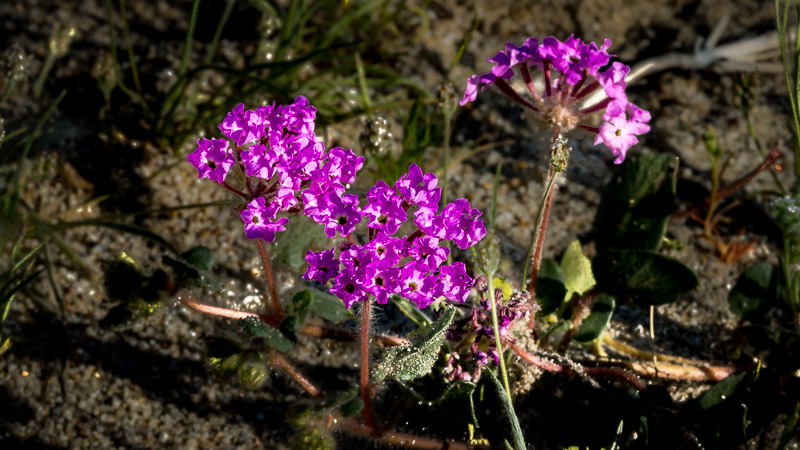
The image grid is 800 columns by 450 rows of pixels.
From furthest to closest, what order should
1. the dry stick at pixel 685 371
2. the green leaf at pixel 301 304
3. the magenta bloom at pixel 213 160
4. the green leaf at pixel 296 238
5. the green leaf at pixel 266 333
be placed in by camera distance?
the dry stick at pixel 685 371 < the green leaf at pixel 296 238 < the green leaf at pixel 301 304 < the green leaf at pixel 266 333 < the magenta bloom at pixel 213 160

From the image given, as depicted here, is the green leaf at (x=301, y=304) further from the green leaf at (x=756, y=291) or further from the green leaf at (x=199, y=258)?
the green leaf at (x=756, y=291)

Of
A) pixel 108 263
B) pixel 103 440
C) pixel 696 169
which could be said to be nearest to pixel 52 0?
pixel 108 263

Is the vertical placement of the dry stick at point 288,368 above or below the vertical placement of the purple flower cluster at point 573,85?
below

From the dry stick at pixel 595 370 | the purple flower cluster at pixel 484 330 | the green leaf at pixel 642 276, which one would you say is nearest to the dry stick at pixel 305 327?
the purple flower cluster at pixel 484 330

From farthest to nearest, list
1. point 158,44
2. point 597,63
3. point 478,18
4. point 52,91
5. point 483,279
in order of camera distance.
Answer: point 478,18, point 158,44, point 52,91, point 483,279, point 597,63

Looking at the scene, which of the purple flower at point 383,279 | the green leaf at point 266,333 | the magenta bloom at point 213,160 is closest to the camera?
the purple flower at point 383,279

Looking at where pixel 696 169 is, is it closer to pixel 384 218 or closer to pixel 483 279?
pixel 483 279
